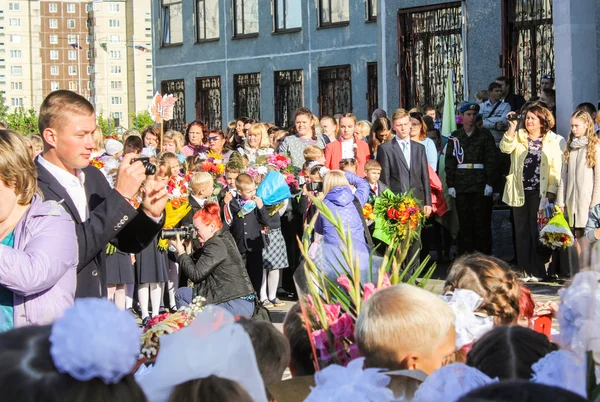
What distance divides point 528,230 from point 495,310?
25.6 ft

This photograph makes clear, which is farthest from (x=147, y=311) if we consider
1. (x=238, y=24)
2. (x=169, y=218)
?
(x=238, y=24)

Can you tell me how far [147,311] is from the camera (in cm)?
1073

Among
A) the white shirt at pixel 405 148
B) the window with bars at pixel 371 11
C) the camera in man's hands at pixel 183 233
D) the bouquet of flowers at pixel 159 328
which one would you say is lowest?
the bouquet of flowers at pixel 159 328

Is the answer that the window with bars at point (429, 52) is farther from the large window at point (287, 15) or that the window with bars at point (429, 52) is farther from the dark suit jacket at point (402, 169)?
the large window at point (287, 15)

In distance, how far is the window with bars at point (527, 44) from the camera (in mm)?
16766

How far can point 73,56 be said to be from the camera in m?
146

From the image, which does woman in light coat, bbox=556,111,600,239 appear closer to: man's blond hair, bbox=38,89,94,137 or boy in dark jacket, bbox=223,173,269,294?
boy in dark jacket, bbox=223,173,269,294

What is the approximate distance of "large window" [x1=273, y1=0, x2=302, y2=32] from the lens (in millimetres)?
30281

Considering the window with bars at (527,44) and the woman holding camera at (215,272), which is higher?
the window with bars at (527,44)

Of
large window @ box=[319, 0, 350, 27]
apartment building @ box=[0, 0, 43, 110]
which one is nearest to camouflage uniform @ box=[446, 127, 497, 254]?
large window @ box=[319, 0, 350, 27]

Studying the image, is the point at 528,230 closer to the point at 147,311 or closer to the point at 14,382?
the point at 147,311

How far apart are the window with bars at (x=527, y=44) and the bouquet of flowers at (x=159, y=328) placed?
12.6 m

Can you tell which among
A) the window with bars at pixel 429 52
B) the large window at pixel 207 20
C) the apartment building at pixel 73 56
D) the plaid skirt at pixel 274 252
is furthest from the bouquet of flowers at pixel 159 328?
the apartment building at pixel 73 56

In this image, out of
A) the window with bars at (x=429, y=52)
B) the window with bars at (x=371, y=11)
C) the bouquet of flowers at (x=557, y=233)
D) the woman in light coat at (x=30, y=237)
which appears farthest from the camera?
the window with bars at (x=371, y=11)
